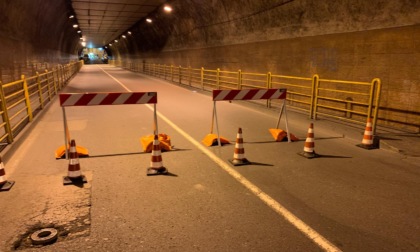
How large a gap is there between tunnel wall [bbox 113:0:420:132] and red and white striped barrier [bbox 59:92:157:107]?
6359mm

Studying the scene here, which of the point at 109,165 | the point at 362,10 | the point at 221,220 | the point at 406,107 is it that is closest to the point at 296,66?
the point at 362,10

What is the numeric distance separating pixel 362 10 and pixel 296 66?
3450mm

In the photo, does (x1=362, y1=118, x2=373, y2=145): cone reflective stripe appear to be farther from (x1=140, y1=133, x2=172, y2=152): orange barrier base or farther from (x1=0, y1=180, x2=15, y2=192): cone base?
(x1=0, y1=180, x2=15, y2=192): cone base

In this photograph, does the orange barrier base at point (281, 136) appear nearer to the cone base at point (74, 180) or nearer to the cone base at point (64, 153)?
the cone base at point (64, 153)

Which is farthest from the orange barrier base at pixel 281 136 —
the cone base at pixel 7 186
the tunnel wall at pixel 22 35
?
the tunnel wall at pixel 22 35

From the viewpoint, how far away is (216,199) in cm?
449

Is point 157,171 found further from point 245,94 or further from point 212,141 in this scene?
point 245,94

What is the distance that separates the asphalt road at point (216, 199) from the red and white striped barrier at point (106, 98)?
43.3 inches

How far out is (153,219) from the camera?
3914mm

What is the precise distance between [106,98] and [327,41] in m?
7.65

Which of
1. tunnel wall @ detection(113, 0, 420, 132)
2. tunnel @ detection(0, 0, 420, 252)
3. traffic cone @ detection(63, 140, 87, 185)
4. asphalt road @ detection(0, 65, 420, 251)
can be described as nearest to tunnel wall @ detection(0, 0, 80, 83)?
tunnel @ detection(0, 0, 420, 252)

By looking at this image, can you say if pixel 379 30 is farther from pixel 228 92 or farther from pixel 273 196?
pixel 273 196

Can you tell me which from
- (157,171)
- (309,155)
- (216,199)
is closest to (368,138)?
(309,155)

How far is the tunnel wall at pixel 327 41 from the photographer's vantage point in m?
8.15
